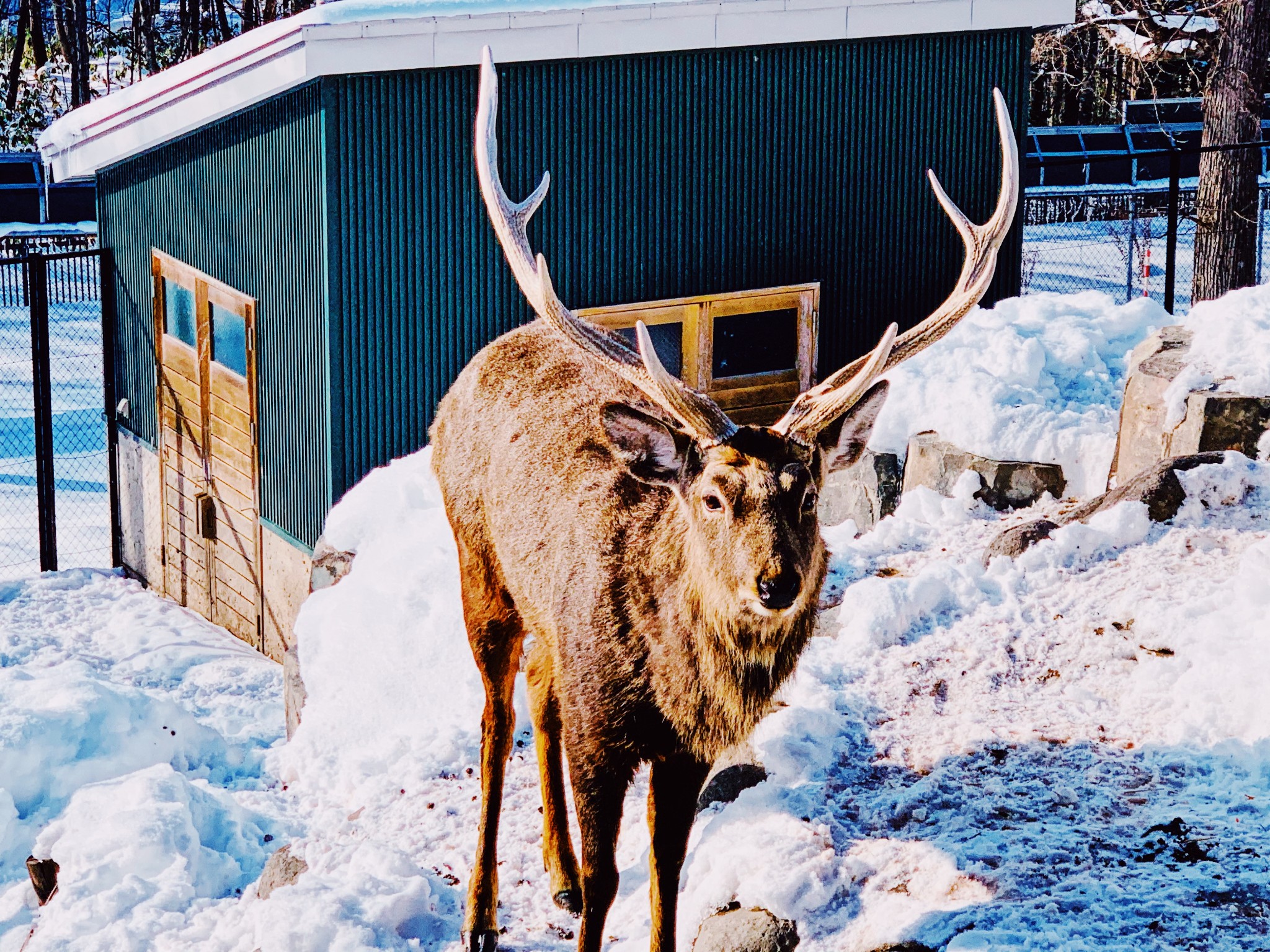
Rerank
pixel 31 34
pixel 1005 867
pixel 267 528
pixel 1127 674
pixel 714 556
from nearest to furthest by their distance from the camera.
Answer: pixel 714 556 → pixel 1005 867 → pixel 1127 674 → pixel 267 528 → pixel 31 34

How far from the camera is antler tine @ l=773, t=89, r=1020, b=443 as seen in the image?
4906 mm

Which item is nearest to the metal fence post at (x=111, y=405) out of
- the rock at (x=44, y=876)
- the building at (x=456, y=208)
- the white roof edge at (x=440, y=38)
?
the building at (x=456, y=208)

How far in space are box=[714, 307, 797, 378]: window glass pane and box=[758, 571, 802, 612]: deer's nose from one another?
6964 millimetres

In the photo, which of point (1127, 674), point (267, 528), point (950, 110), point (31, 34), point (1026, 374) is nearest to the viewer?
point (1127, 674)

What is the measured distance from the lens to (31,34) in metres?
34.8

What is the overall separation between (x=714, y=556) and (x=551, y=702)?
1426mm

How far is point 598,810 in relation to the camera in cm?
523

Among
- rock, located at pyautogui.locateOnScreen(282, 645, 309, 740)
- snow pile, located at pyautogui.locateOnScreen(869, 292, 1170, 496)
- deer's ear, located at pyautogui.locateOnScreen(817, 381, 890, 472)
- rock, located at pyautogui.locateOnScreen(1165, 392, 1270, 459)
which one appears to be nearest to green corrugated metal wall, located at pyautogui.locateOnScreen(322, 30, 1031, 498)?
snow pile, located at pyautogui.locateOnScreen(869, 292, 1170, 496)

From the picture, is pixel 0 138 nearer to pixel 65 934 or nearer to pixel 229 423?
pixel 229 423

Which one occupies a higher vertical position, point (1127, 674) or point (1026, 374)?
point (1026, 374)

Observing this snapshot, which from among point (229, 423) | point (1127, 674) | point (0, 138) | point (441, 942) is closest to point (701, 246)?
point (229, 423)

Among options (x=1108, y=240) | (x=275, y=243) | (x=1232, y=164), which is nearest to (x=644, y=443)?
(x=275, y=243)

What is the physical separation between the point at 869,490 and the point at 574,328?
4174mm

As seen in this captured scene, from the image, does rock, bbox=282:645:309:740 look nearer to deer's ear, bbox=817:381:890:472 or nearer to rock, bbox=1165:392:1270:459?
deer's ear, bbox=817:381:890:472
